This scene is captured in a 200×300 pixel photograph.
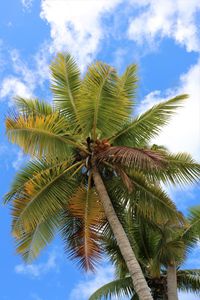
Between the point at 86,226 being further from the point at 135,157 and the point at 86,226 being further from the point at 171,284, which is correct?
the point at 171,284

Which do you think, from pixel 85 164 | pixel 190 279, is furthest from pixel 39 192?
pixel 190 279

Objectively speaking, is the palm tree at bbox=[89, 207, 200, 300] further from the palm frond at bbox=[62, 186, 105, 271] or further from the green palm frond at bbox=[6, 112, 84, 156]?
the green palm frond at bbox=[6, 112, 84, 156]

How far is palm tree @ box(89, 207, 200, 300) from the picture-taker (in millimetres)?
19734

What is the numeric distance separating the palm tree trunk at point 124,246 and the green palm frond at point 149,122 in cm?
154

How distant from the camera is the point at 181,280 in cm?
2288

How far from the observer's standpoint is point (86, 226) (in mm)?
14977

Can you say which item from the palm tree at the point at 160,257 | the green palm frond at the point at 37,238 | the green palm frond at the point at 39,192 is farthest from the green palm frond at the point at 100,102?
the palm tree at the point at 160,257

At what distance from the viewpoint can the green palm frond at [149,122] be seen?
1572 centimetres

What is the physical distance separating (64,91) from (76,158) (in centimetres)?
239

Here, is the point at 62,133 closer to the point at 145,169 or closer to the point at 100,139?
the point at 100,139

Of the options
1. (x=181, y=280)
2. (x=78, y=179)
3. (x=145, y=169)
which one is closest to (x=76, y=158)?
(x=78, y=179)

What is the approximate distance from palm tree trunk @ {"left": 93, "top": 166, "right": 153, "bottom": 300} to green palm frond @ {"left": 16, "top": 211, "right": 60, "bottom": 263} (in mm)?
1876

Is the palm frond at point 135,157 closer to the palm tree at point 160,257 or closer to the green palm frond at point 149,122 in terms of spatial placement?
the green palm frond at point 149,122

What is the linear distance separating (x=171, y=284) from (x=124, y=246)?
22.9ft
